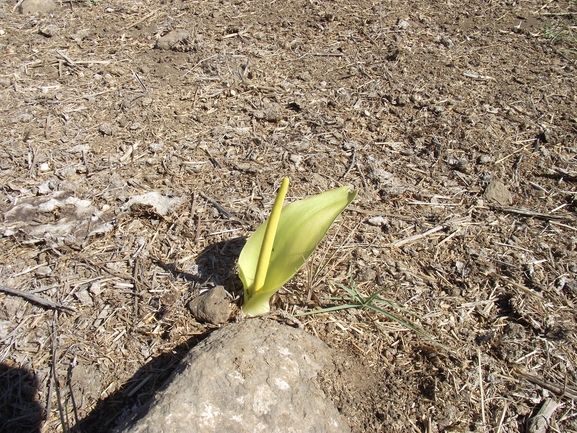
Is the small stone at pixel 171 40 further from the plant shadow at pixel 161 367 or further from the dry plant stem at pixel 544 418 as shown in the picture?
the dry plant stem at pixel 544 418

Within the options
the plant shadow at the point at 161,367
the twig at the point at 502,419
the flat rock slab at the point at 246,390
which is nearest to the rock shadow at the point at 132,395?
the plant shadow at the point at 161,367

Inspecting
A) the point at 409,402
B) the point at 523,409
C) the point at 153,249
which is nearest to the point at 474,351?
the point at 523,409

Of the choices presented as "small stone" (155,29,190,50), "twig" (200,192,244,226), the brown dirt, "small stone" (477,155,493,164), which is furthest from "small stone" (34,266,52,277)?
"small stone" (477,155,493,164)

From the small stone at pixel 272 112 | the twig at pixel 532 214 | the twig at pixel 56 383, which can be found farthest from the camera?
the small stone at pixel 272 112

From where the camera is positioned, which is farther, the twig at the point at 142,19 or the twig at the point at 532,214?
the twig at the point at 142,19

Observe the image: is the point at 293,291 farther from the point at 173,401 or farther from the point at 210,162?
the point at 210,162

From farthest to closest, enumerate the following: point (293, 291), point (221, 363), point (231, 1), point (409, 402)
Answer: point (231, 1) < point (293, 291) < point (409, 402) < point (221, 363)
